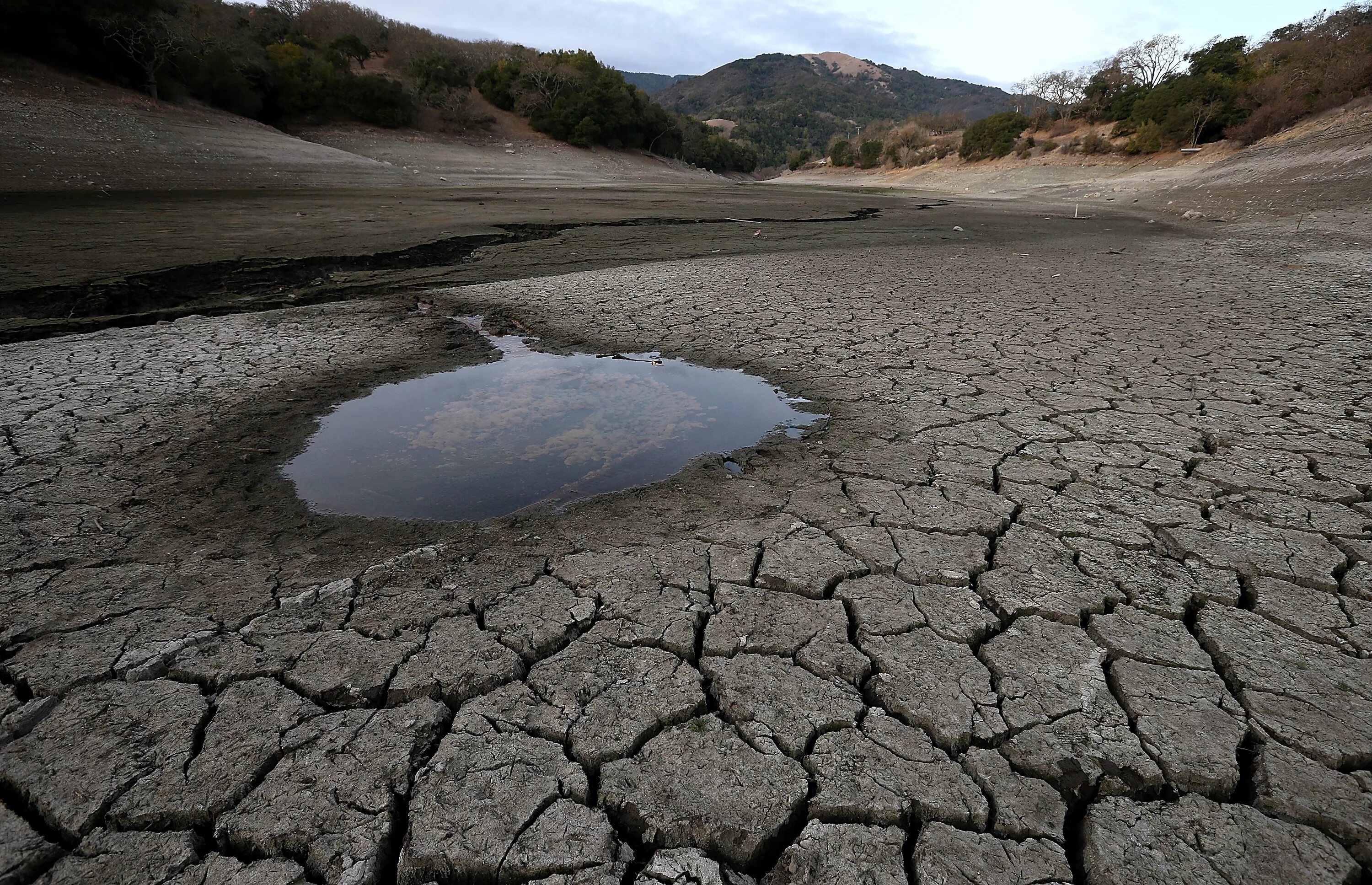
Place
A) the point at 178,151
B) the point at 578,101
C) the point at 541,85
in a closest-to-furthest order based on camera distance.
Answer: the point at 178,151
the point at 578,101
the point at 541,85

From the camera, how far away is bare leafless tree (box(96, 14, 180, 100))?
21938mm

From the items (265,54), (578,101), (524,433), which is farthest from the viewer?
(578,101)

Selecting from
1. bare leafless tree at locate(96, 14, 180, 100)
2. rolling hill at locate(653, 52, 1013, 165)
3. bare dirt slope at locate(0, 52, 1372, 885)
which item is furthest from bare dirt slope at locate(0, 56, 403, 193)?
rolling hill at locate(653, 52, 1013, 165)

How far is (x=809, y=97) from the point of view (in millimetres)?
124750

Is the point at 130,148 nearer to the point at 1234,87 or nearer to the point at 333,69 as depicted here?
the point at 333,69

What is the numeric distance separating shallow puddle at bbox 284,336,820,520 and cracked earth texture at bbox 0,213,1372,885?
195mm

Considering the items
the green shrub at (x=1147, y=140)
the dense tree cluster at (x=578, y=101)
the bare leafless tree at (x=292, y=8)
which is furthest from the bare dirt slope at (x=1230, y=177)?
the bare leafless tree at (x=292, y=8)

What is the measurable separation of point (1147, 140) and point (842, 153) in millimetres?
26835

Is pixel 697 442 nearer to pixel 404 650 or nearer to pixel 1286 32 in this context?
pixel 404 650

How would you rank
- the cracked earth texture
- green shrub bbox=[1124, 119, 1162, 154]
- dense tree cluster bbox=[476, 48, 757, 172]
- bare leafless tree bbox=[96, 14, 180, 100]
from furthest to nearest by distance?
dense tree cluster bbox=[476, 48, 757, 172]
green shrub bbox=[1124, 119, 1162, 154]
bare leafless tree bbox=[96, 14, 180, 100]
the cracked earth texture

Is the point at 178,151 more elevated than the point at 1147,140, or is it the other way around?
the point at 1147,140

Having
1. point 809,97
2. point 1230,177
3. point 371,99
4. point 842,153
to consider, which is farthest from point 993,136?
point 809,97

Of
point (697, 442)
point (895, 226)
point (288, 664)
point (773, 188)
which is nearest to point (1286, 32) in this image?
point (773, 188)

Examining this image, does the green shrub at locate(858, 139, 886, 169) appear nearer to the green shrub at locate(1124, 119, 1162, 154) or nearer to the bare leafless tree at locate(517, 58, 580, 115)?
the bare leafless tree at locate(517, 58, 580, 115)
